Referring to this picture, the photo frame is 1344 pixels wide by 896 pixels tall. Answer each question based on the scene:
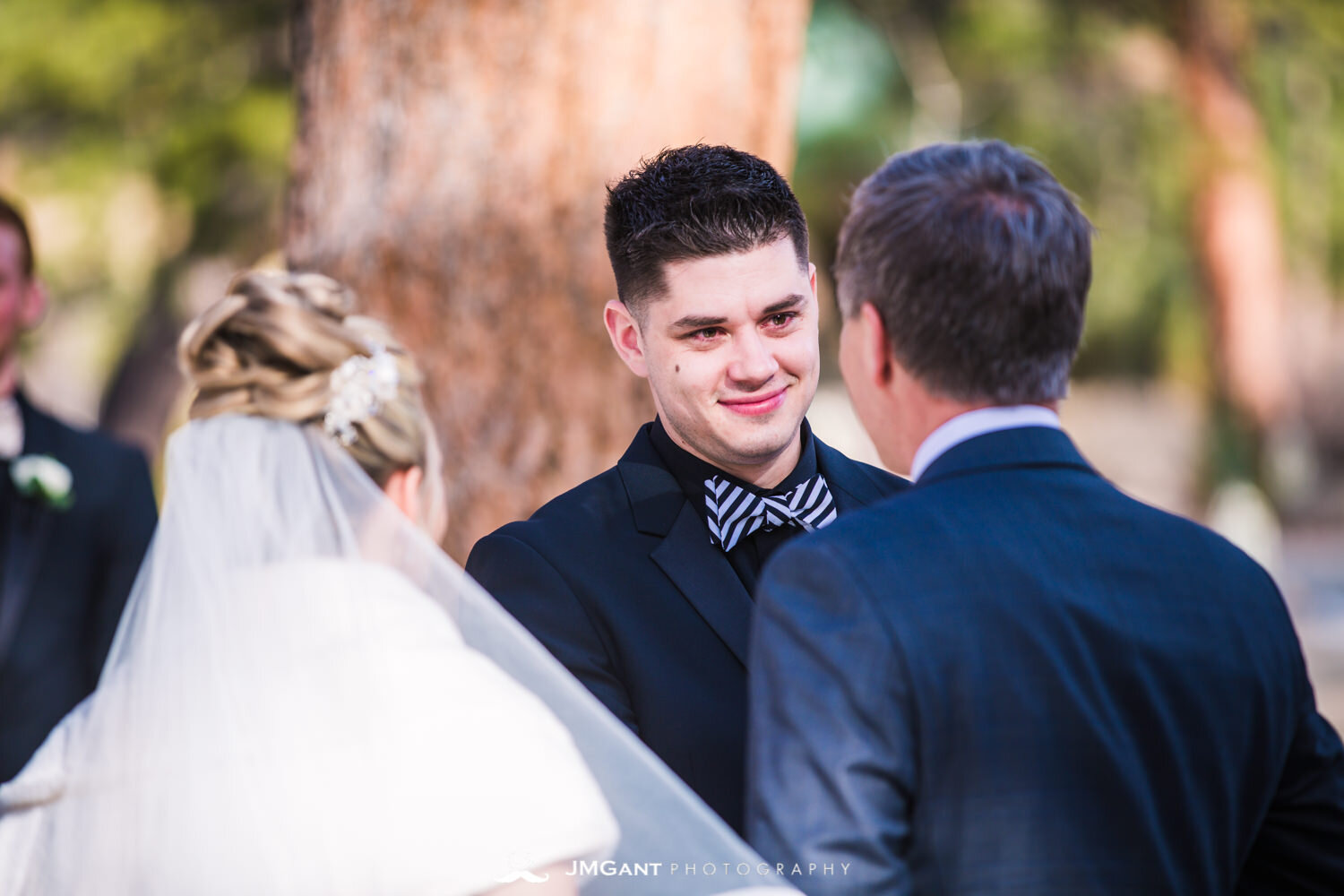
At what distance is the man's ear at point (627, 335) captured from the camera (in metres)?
2.38

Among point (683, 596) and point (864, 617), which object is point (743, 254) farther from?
point (864, 617)

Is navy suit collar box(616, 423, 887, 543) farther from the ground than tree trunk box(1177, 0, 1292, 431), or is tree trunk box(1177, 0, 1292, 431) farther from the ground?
tree trunk box(1177, 0, 1292, 431)

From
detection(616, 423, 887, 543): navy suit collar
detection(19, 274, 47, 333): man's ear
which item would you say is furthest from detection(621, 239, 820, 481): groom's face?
detection(19, 274, 47, 333): man's ear

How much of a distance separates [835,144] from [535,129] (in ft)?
26.3

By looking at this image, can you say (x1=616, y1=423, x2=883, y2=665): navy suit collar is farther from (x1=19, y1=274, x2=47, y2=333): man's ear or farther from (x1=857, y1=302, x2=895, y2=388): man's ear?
(x1=19, y1=274, x2=47, y2=333): man's ear

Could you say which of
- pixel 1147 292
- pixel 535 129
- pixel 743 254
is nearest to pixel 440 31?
pixel 535 129

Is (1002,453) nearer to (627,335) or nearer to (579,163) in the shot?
(627,335)

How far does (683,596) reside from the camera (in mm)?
2133

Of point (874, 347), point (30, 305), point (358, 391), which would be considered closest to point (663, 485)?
point (358, 391)

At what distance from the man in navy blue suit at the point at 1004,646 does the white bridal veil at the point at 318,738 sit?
0.24 m

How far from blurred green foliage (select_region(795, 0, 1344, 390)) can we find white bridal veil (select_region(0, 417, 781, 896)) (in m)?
8.63

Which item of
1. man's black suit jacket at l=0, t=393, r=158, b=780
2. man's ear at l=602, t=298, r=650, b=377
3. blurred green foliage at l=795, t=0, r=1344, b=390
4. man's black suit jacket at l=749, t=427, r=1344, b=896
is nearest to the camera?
man's black suit jacket at l=749, t=427, r=1344, b=896

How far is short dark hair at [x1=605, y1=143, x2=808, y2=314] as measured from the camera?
7.29ft

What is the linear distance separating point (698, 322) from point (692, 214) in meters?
0.19
